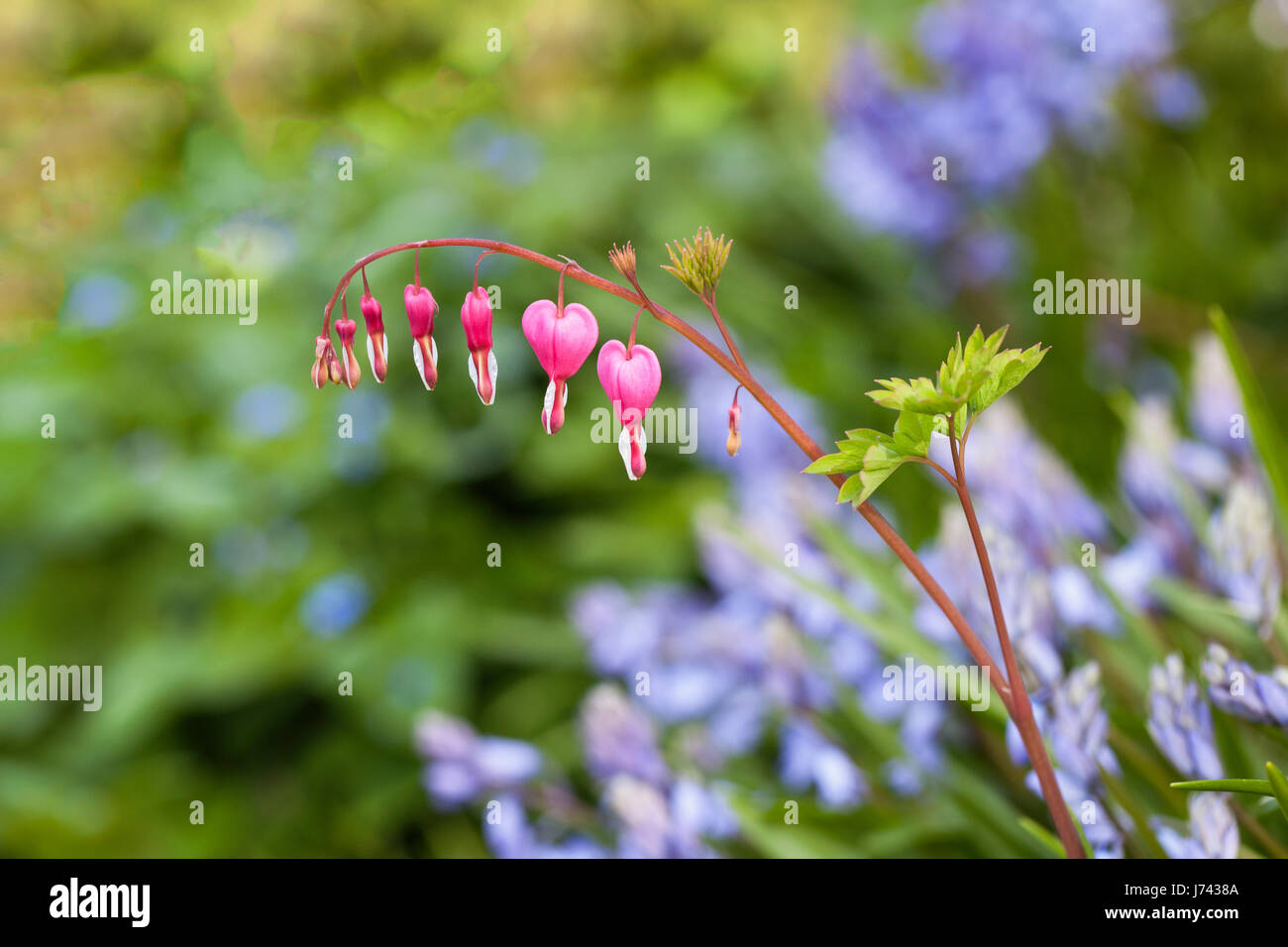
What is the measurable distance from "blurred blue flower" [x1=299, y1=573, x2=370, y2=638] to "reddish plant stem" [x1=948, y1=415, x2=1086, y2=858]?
1637 millimetres

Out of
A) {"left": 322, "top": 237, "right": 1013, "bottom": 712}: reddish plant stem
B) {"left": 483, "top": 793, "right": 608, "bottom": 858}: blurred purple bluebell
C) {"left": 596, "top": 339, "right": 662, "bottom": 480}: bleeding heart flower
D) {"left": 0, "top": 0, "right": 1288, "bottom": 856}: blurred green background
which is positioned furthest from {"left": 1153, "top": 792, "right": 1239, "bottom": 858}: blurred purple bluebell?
{"left": 0, "top": 0, "right": 1288, "bottom": 856}: blurred green background

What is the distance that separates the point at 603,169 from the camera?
9.97ft

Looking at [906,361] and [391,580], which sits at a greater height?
[906,361]

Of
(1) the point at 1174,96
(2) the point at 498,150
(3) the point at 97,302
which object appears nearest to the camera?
(1) the point at 1174,96

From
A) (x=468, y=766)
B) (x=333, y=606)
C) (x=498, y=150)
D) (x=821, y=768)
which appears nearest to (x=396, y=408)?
(x=333, y=606)

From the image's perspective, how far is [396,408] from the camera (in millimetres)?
2414

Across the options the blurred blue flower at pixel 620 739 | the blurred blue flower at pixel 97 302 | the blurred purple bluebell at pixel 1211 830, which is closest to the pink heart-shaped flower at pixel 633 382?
the blurred purple bluebell at pixel 1211 830

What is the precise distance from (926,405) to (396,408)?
1954 millimetres

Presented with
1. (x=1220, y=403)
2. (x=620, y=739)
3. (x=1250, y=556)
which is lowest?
(x=620, y=739)

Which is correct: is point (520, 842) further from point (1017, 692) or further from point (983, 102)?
point (983, 102)

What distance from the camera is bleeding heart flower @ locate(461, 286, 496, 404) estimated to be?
644 millimetres

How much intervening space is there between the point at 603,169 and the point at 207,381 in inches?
50.5

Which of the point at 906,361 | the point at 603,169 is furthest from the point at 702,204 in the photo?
the point at 906,361
